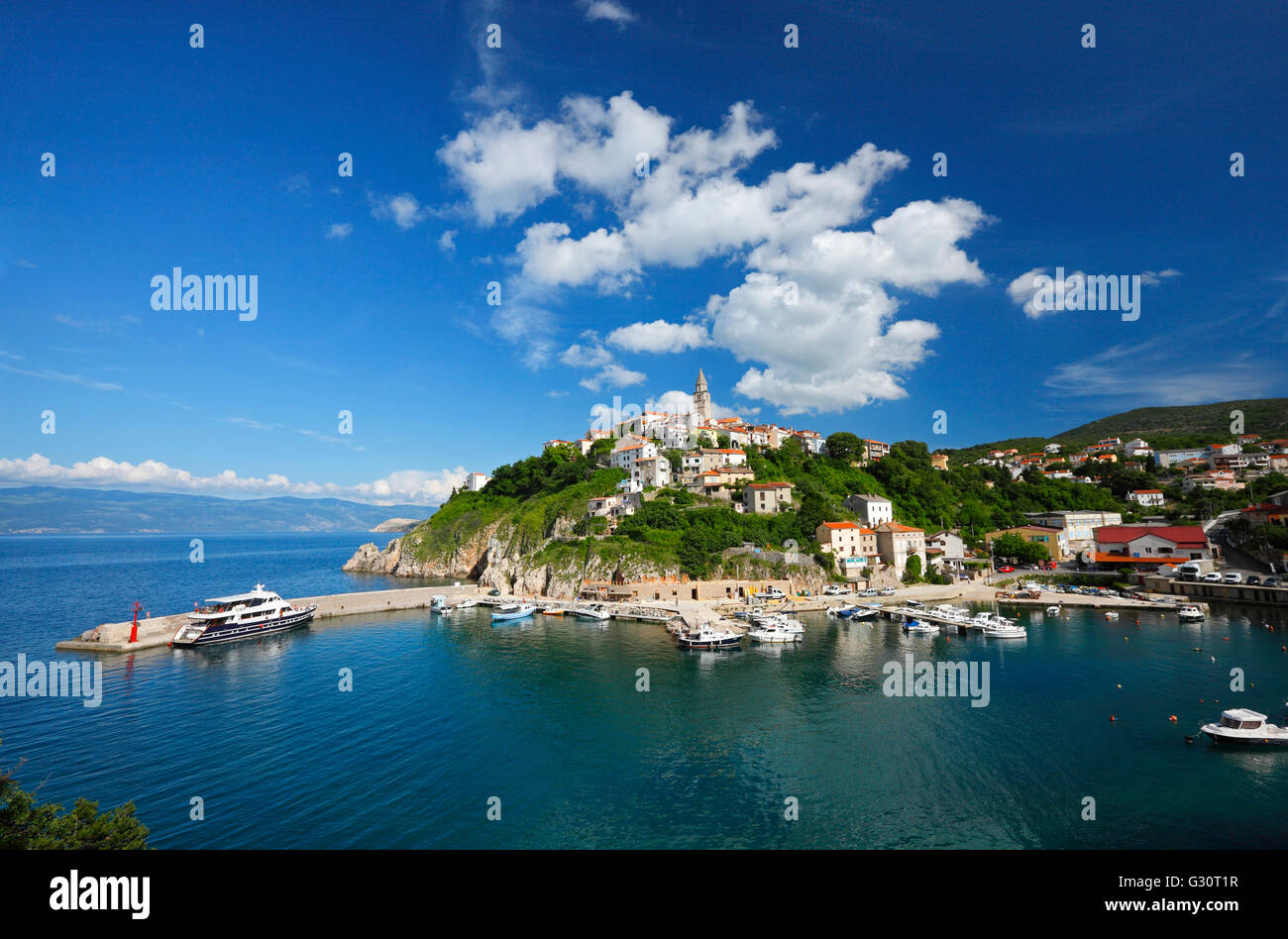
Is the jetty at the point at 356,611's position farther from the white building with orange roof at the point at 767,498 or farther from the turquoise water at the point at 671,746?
the white building with orange roof at the point at 767,498

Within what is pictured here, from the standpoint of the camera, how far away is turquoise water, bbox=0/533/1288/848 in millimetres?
14367

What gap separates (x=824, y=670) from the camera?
88.9 ft

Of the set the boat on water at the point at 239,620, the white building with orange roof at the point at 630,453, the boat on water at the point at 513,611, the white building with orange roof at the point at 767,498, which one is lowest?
the boat on water at the point at 513,611

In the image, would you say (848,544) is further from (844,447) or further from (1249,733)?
(1249,733)

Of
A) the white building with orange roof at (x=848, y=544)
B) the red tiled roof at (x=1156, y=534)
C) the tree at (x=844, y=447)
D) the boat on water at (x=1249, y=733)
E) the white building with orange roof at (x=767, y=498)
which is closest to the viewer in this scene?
the boat on water at (x=1249, y=733)

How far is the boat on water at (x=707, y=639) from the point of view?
104 feet

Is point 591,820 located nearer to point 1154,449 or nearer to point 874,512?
point 874,512

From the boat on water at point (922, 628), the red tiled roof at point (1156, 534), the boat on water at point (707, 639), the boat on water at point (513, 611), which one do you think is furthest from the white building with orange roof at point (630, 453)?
the red tiled roof at point (1156, 534)

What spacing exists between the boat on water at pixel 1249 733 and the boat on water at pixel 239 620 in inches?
1825

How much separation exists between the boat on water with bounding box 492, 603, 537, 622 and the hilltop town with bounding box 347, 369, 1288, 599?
5.21m

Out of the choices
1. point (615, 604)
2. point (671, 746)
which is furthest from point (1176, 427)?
point (671, 746)
